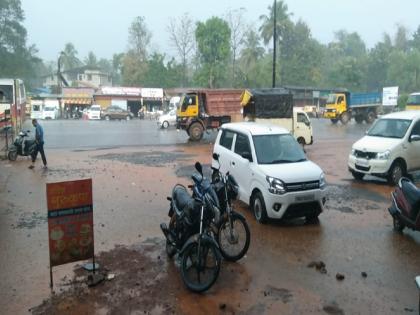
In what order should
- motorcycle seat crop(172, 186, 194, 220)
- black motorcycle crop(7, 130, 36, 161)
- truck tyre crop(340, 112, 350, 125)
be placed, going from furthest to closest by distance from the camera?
truck tyre crop(340, 112, 350, 125)
black motorcycle crop(7, 130, 36, 161)
motorcycle seat crop(172, 186, 194, 220)

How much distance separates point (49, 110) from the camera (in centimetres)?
5197

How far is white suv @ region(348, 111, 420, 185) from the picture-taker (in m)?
12.4

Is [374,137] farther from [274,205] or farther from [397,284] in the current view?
[397,284]

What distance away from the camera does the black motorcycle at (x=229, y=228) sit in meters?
6.74

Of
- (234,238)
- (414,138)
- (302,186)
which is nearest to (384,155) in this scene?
(414,138)

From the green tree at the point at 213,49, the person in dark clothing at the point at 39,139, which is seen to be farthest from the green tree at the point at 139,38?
the person in dark clothing at the point at 39,139

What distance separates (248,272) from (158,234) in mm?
2402

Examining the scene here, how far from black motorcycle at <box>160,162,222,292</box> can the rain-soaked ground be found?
22 cm

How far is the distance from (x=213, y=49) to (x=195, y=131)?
39.3 meters

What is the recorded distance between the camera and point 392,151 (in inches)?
485

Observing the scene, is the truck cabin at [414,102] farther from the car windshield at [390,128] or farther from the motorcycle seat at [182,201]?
the motorcycle seat at [182,201]

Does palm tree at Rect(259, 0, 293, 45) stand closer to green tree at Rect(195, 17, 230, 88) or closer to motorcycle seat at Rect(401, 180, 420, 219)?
green tree at Rect(195, 17, 230, 88)

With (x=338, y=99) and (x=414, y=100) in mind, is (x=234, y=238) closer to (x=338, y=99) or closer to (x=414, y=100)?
(x=414, y=100)

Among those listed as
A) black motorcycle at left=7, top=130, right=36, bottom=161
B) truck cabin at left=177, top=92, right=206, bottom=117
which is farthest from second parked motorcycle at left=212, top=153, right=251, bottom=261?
truck cabin at left=177, top=92, right=206, bottom=117
